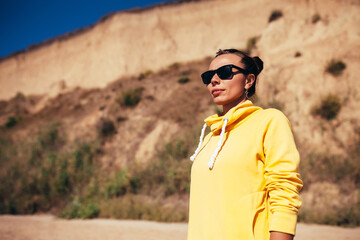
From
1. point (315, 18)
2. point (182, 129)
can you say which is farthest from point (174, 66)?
point (182, 129)

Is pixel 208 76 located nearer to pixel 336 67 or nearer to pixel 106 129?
pixel 336 67

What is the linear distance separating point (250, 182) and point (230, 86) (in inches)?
23.5

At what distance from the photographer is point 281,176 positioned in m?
1.33

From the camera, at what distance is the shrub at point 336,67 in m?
14.6

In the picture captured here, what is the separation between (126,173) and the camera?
13.1m

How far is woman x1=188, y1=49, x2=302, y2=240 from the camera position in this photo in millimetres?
1333

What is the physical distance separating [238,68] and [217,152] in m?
0.54

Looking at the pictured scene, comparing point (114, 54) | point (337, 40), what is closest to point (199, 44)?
point (114, 54)

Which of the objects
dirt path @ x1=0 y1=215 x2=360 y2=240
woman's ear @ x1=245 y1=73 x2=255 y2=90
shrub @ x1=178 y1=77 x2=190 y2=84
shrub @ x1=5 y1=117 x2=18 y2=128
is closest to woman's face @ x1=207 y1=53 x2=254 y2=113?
woman's ear @ x1=245 y1=73 x2=255 y2=90

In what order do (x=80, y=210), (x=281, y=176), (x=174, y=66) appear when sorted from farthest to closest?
(x=174, y=66) → (x=80, y=210) → (x=281, y=176)

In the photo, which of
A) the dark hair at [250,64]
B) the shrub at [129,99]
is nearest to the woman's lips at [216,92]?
the dark hair at [250,64]

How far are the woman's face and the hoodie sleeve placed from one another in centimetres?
36

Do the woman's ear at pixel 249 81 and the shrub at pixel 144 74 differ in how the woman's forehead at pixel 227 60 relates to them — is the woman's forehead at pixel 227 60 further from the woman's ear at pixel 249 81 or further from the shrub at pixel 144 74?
the shrub at pixel 144 74

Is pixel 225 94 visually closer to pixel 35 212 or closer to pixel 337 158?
pixel 337 158
